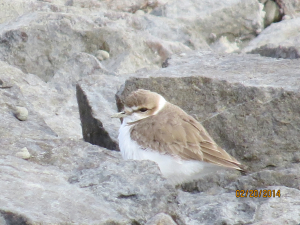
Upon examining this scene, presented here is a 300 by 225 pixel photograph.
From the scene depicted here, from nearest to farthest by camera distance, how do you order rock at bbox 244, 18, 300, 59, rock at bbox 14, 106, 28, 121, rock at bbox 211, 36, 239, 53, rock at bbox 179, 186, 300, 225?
rock at bbox 179, 186, 300, 225, rock at bbox 14, 106, 28, 121, rock at bbox 244, 18, 300, 59, rock at bbox 211, 36, 239, 53

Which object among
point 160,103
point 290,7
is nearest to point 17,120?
point 160,103

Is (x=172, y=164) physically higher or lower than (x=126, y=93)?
lower

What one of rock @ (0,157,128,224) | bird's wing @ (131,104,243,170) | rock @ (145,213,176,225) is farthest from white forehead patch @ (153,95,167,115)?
rock @ (145,213,176,225)

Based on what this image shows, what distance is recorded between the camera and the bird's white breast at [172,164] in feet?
19.4

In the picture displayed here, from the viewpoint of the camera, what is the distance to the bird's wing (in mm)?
5855

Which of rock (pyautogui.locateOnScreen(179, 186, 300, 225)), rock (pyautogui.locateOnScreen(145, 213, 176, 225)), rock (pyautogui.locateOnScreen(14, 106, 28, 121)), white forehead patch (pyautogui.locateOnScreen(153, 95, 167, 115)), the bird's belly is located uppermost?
rock (pyautogui.locateOnScreen(14, 106, 28, 121))

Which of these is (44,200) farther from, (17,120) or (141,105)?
(141,105)

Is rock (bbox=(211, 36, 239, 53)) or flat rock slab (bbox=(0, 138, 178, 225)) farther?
rock (bbox=(211, 36, 239, 53))

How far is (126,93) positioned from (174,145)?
140 centimetres

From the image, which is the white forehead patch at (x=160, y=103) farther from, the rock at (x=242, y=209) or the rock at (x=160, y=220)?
the rock at (x=160, y=220)

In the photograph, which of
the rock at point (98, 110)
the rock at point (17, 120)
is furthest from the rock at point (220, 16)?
the rock at point (17, 120)

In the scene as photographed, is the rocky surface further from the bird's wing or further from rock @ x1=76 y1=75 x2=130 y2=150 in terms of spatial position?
the bird's wing

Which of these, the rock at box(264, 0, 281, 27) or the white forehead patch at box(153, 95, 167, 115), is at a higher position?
the rock at box(264, 0, 281, 27)

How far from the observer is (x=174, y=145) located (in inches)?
234
